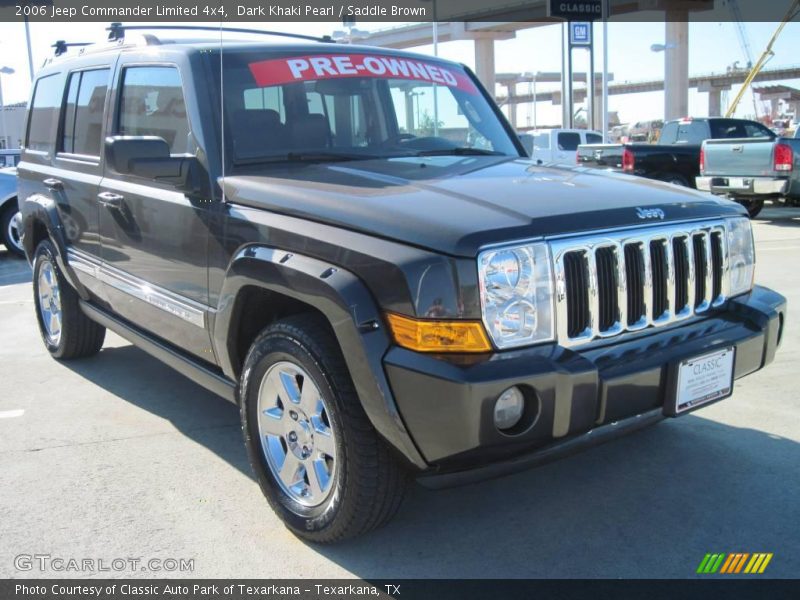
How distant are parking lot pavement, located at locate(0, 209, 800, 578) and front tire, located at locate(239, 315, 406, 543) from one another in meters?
0.17

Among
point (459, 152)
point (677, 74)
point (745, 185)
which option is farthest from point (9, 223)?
point (677, 74)

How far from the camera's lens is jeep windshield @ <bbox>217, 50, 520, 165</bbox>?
140 inches

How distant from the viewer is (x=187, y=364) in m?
3.77

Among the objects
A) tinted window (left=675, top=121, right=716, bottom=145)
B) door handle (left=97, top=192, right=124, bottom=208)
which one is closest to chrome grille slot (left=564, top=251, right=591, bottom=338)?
door handle (left=97, top=192, right=124, bottom=208)

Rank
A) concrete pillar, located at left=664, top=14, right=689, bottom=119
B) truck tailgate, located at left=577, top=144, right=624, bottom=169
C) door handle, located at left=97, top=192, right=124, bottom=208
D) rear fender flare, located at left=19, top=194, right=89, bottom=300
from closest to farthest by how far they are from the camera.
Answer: door handle, located at left=97, top=192, right=124, bottom=208
rear fender flare, located at left=19, top=194, right=89, bottom=300
truck tailgate, located at left=577, top=144, right=624, bottom=169
concrete pillar, located at left=664, top=14, right=689, bottom=119

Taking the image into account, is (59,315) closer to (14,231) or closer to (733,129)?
(14,231)

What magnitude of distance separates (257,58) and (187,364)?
57.9 inches

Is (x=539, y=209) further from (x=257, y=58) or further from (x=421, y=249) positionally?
(x=257, y=58)

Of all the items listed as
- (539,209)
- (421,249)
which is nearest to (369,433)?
(421,249)

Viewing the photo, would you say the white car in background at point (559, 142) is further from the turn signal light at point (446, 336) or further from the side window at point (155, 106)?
the turn signal light at point (446, 336)

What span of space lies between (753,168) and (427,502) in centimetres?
1154

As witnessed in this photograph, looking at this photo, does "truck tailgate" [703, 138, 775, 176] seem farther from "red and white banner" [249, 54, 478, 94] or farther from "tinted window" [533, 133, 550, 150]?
"red and white banner" [249, 54, 478, 94]

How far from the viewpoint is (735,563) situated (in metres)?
2.81

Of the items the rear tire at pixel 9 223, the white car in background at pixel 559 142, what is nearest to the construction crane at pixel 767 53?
the white car in background at pixel 559 142
